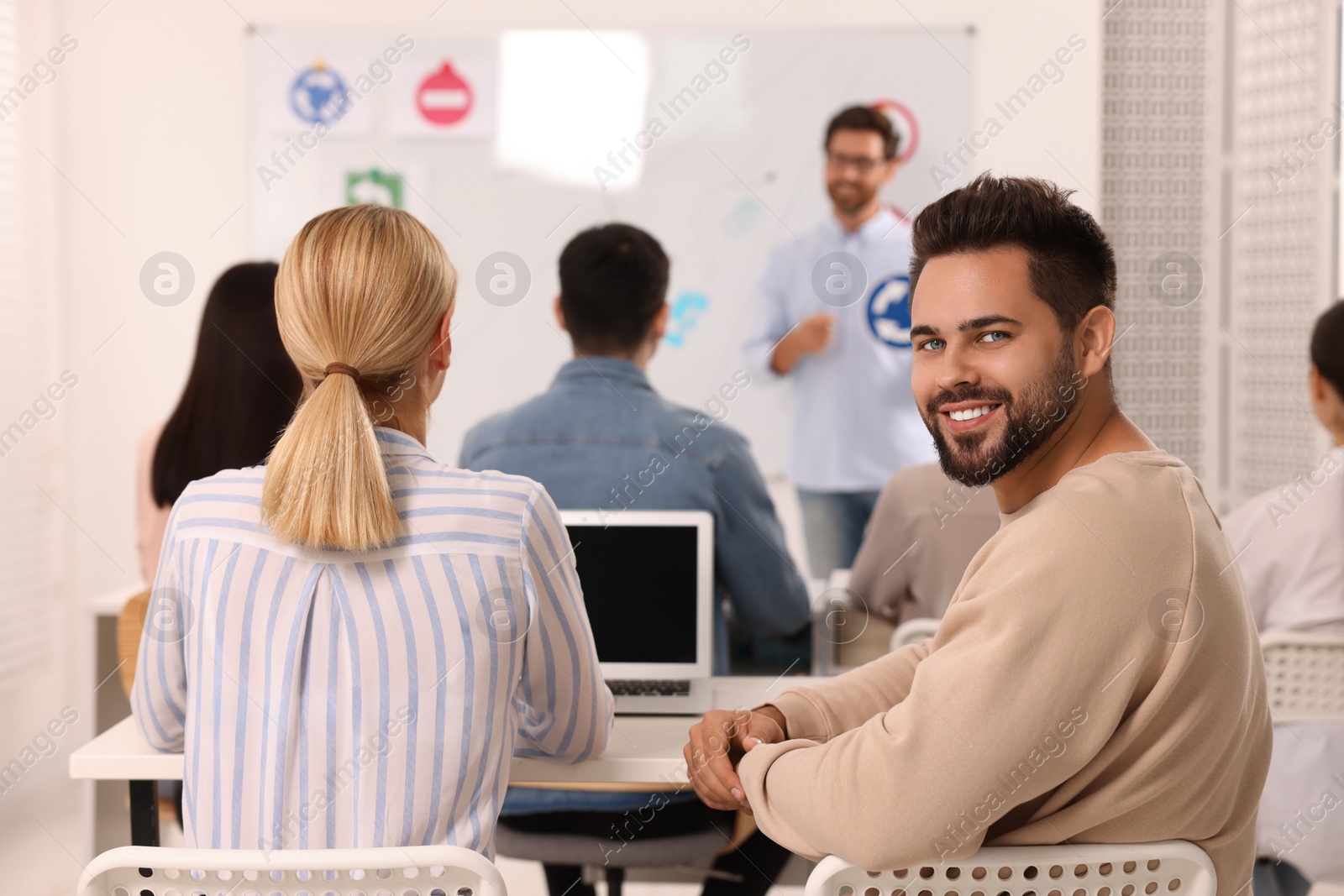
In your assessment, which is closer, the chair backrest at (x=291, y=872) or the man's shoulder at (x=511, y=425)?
the chair backrest at (x=291, y=872)

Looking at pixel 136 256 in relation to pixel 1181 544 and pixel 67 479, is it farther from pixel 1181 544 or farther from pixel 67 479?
pixel 1181 544

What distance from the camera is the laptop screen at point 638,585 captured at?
175 cm

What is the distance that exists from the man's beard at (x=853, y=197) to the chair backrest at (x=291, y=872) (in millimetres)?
3156

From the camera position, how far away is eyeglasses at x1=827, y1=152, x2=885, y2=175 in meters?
3.83

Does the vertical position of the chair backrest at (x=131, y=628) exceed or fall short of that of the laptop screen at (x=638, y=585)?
it falls short

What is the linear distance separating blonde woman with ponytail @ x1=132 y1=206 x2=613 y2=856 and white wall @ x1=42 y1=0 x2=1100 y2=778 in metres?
2.92

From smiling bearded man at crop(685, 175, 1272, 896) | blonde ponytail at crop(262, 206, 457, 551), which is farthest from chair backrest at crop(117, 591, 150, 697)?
smiling bearded man at crop(685, 175, 1272, 896)

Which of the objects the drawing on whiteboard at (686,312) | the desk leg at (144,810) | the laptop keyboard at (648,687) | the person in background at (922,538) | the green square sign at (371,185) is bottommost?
the desk leg at (144,810)

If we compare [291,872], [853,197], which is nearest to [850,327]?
[853,197]

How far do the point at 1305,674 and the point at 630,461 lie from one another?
1.23 meters

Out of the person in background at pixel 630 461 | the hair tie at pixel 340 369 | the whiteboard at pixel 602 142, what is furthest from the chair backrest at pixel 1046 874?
the whiteboard at pixel 602 142

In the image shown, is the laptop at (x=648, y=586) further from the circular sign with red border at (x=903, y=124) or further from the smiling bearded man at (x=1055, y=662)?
the circular sign with red border at (x=903, y=124)

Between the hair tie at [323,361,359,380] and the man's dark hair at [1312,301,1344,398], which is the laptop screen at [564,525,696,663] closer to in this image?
the hair tie at [323,361,359,380]

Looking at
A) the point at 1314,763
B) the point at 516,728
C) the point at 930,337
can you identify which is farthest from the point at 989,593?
the point at 1314,763
